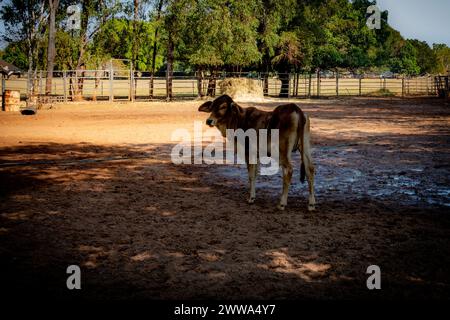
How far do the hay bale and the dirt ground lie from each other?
2489 centimetres

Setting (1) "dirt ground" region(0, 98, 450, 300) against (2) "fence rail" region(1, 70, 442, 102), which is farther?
(2) "fence rail" region(1, 70, 442, 102)

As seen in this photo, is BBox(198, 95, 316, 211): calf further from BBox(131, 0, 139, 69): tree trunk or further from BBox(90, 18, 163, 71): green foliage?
BBox(90, 18, 163, 71): green foliage

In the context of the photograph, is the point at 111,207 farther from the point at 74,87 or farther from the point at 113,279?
the point at 74,87

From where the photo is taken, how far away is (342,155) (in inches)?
408

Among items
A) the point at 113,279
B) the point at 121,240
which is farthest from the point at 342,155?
the point at 113,279

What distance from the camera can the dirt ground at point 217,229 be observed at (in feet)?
12.4

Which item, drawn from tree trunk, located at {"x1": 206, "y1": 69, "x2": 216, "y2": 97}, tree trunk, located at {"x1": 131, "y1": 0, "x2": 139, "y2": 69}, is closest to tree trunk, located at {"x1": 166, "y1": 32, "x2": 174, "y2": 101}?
tree trunk, located at {"x1": 206, "y1": 69, "x2": 216, "y2": 97}

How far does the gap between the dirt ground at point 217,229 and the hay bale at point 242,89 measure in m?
24.9

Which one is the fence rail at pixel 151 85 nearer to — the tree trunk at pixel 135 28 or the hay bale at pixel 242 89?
the hay bale at pixel 242 89

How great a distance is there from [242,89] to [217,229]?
30754 mm

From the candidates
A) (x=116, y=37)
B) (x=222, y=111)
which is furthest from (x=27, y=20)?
(x=222, y=111)

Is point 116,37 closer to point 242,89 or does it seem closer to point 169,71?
→ point 169,71

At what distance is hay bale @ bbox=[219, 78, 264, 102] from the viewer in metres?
34.8

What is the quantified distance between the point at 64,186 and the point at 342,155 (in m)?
6.58
